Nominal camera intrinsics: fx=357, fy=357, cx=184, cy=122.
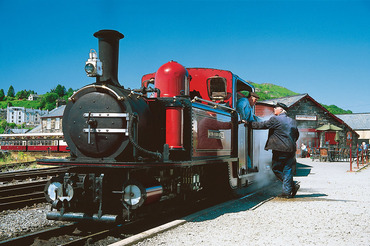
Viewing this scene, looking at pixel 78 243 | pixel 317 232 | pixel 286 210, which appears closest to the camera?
pixel 78 243

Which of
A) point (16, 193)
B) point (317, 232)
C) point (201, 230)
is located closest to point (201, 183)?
point (201, 230)

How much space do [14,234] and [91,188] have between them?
1549 mm

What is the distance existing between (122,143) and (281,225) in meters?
2.64

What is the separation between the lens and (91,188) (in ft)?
16.2

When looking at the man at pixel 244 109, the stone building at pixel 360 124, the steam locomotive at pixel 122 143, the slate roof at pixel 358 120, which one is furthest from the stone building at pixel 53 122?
the steam locomotive at pixel 122 143

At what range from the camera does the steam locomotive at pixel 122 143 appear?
495cm

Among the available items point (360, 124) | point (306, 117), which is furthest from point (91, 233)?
point (360, 124)

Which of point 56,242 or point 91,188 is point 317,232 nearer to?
point 91,188

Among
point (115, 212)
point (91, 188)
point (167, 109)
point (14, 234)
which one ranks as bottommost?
point (14, 234)

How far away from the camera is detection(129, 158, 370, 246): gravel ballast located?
14.9ft

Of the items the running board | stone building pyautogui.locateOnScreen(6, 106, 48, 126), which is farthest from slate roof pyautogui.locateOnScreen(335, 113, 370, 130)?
stone building pyautogui.locateOnScreen(6, 106, 48, 126)

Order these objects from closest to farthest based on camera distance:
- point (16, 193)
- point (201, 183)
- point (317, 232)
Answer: point (317, 232) → point (201, 183) → point (16, 193)

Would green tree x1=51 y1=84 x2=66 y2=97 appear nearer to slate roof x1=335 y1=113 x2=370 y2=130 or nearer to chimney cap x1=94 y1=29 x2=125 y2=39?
slate roof x1=335 y1=113 x2=370 y2=130

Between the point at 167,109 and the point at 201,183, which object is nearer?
the point at 167,109
